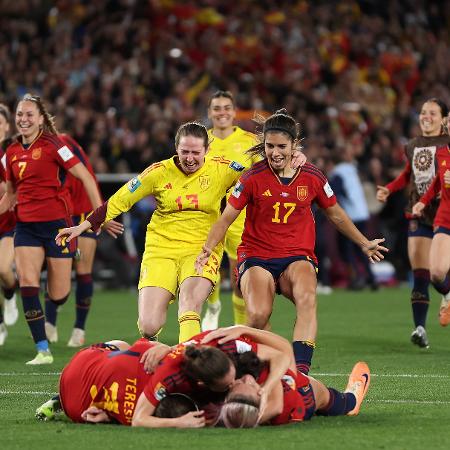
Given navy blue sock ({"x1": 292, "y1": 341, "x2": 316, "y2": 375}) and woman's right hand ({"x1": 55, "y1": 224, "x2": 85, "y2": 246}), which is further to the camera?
woman's right hand ({"x1": 55, "y1": 224, "x2": 85, "y2": 246})

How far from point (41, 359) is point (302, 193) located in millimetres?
3489

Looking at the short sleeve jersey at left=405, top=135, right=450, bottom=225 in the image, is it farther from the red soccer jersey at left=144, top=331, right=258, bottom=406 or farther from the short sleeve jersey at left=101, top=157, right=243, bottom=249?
the red soccer jersey at left=144, top=331, right=258, bottom=406

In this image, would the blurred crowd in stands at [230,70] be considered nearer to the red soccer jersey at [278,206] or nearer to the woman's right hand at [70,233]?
the woman's right hand at [70,233]

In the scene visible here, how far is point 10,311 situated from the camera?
1555 cm

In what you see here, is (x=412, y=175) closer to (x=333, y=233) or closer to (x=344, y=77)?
(x=333, y=233)

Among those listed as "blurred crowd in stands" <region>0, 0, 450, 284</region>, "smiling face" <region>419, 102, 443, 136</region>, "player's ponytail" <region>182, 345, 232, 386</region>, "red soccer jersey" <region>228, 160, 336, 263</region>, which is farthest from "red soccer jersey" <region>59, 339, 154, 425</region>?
"blurred crowd in stands" <region>0, 0, 450, 284</region>

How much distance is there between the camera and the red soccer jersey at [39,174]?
11.7 meters

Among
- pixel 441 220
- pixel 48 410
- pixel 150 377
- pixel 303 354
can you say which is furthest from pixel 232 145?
pixel 150 377

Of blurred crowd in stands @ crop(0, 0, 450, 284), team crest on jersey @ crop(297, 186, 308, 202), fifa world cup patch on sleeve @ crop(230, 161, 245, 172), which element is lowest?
team crest on jersey @ crop(297, 186, 308, 202)

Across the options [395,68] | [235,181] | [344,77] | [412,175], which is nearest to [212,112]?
[412,175]

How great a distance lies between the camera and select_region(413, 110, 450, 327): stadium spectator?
1210cm

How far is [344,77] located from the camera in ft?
A: 85.0

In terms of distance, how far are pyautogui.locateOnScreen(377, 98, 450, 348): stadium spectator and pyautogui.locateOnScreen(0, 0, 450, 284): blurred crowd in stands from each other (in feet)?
26.6

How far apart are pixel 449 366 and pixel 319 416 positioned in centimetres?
315
